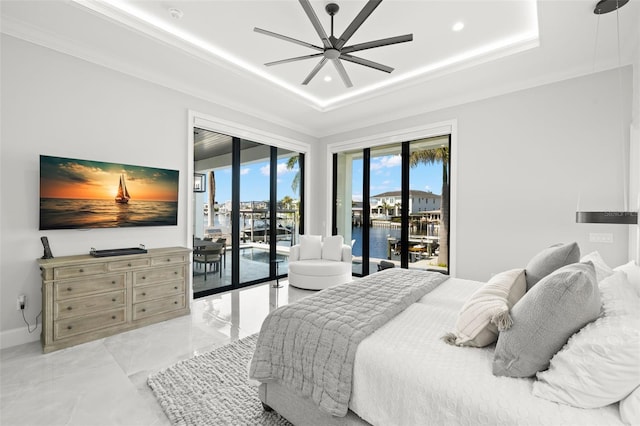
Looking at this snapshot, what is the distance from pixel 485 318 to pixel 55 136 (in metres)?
3.97

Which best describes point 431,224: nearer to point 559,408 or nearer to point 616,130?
point 616,130

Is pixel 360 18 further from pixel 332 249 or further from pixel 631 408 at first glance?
pixel 332 249

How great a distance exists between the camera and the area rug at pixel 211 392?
1.79m

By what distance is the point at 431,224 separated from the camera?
4789 millimetres

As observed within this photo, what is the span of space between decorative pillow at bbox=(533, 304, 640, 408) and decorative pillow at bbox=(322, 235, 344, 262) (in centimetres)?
386

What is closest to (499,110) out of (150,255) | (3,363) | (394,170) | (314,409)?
(394,170)

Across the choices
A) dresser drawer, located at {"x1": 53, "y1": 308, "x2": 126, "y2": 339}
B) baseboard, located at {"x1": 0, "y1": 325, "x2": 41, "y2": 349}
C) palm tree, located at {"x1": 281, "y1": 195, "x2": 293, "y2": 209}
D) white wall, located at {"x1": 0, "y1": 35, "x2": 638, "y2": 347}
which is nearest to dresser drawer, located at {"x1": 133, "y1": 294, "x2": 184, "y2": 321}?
dresser drawer, located at {"x1": 53, "y1": 308, "x2": 126, "y2": 339}

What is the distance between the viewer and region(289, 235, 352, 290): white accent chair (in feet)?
14.7

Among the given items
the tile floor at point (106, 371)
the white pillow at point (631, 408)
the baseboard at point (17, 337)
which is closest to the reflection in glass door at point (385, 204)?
the tile floor at point (106, 371)

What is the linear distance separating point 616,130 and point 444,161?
1936 millimetres

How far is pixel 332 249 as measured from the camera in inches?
195

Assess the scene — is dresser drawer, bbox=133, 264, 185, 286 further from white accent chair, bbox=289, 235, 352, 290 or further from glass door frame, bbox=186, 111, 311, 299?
white accent chair, bbox=289, 235, 352, 290

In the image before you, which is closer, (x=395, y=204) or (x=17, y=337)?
(x=17, y=337)

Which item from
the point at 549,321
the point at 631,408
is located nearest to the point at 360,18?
the point at 549,321
